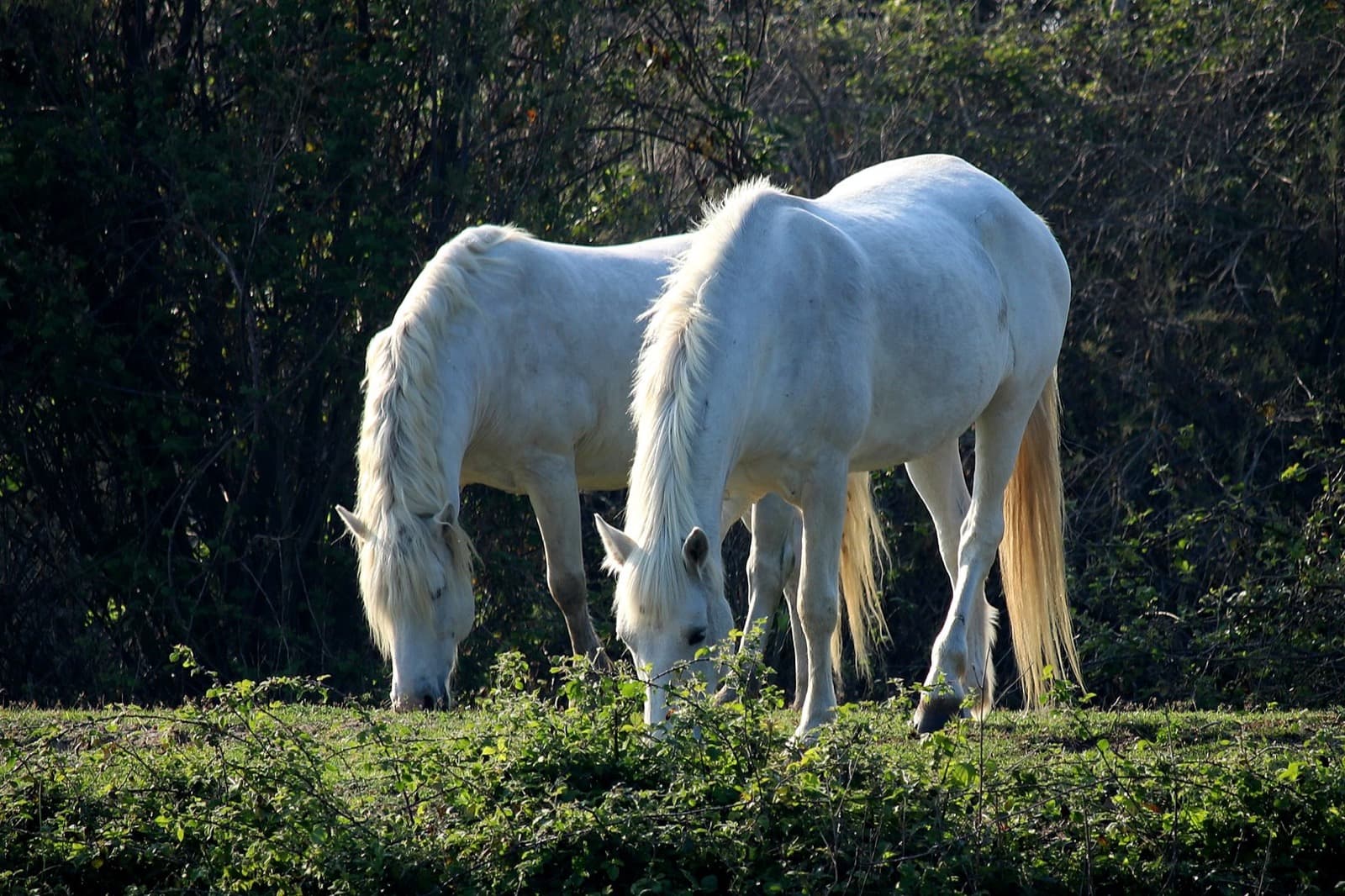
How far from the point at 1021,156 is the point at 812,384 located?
617 cm

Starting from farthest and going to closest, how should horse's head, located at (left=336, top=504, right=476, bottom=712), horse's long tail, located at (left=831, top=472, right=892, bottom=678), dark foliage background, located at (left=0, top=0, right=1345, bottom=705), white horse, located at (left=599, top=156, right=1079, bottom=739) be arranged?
1. dark foliage background, located at (left=0, top=0, right=1345, bottom=705)
2. horse's long tail, located at (left=831, top=472, right=892, bottom=678)
3. horse's head, located at (left=336, top=504, right=476, bottom=712)
4. white horse, located at (left=599, top=156, right=1079, bottom=739)

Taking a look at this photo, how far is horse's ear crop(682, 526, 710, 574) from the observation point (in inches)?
176

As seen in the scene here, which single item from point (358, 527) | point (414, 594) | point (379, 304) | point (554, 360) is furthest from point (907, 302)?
point (379, 304)

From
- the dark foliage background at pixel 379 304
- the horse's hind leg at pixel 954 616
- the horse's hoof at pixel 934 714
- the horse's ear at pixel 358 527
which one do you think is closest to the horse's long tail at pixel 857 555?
the horse's hind leg at pixel 954 616

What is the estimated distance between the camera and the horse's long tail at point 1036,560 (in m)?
6.68

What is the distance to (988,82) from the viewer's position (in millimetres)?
11141

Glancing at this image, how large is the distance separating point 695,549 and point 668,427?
0.46 meters

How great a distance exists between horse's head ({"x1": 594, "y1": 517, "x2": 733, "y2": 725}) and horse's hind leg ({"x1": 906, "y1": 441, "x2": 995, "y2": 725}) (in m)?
0.98

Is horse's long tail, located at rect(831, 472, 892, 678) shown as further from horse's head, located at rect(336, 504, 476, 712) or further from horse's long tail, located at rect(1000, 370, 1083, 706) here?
horse's head, located at rect(336, 504, 476, 712)

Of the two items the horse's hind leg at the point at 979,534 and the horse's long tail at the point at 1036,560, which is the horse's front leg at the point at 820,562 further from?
the horse's long tail at the point at 1036,560

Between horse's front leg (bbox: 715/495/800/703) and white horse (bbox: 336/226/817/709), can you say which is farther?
horse's front leg (bbox: 715/495/800/703)

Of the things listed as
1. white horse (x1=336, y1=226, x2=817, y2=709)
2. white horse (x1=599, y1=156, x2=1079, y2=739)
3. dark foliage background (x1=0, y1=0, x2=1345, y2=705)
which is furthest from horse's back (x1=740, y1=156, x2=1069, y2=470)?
dark foliage background (x1=0, y1=0, x2=1345, y2=705)

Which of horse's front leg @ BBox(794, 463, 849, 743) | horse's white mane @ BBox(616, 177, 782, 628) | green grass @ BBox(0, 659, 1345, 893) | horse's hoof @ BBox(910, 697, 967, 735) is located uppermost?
horse's white mane @ BBox(616, 177, 782, 628)

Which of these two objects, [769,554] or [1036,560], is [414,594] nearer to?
[769,554]
